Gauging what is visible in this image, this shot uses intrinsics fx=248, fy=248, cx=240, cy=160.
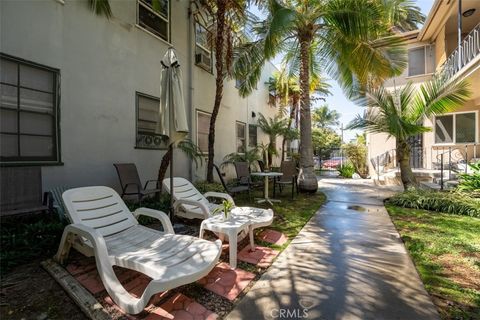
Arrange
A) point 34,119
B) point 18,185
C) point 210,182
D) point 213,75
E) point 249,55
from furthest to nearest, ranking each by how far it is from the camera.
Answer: point 213,75 → point 249,55 → point 210,182 → point 34,119 → point 18,185

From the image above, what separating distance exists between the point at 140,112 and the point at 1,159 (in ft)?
10.8

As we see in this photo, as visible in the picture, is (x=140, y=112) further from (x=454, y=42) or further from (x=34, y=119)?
(x=454, y=42)

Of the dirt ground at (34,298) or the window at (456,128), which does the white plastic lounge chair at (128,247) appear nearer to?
the dirt ground at (34,298)

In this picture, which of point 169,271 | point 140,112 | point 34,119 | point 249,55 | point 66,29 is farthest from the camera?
point 249,55

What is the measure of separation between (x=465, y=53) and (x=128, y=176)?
11524 mm

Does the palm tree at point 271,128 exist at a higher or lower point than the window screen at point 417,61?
lower

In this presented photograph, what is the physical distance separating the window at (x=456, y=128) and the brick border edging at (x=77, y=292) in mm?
14713

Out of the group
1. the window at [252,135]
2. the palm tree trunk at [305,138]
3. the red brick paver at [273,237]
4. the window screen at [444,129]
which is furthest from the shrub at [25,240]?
the window screen at [444,129]

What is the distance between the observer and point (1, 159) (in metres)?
4.32

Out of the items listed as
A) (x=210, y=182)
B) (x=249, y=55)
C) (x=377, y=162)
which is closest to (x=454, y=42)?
(x=377, y=162)

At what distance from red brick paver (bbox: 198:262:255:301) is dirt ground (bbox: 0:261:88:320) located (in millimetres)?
1329

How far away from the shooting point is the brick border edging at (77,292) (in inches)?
95.4

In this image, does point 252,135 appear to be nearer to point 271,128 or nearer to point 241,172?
point 271,128

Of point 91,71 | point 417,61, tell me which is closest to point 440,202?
point 91,71
